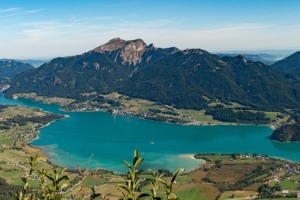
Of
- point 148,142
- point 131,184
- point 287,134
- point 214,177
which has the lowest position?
point 148,142

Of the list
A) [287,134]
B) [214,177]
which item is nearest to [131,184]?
[214,177]

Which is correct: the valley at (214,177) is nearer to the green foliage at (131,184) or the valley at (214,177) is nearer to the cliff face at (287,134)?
the cliff face at (287,134)

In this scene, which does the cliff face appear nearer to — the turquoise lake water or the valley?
the turquoise lake water

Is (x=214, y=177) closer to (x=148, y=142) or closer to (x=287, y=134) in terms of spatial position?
(x=148, y=142)

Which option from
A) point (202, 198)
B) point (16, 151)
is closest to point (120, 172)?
point (202, 198)

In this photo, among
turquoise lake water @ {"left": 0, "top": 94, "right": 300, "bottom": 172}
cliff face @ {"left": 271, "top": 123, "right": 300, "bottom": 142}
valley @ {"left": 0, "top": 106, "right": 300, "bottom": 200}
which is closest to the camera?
valley @ {"left": 0, "top": 106, "right": 300, "bottom": 200}

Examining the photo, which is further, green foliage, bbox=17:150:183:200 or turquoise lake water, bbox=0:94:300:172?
turquoise lake water, bbox=0:94:300:172

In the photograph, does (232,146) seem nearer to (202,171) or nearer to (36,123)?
(202,171)

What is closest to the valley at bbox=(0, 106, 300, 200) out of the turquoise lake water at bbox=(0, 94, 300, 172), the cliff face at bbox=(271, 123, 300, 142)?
the turquoise lake water at bbox=(0, 94, 300, 172)

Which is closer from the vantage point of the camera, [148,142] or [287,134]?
[148,142]
